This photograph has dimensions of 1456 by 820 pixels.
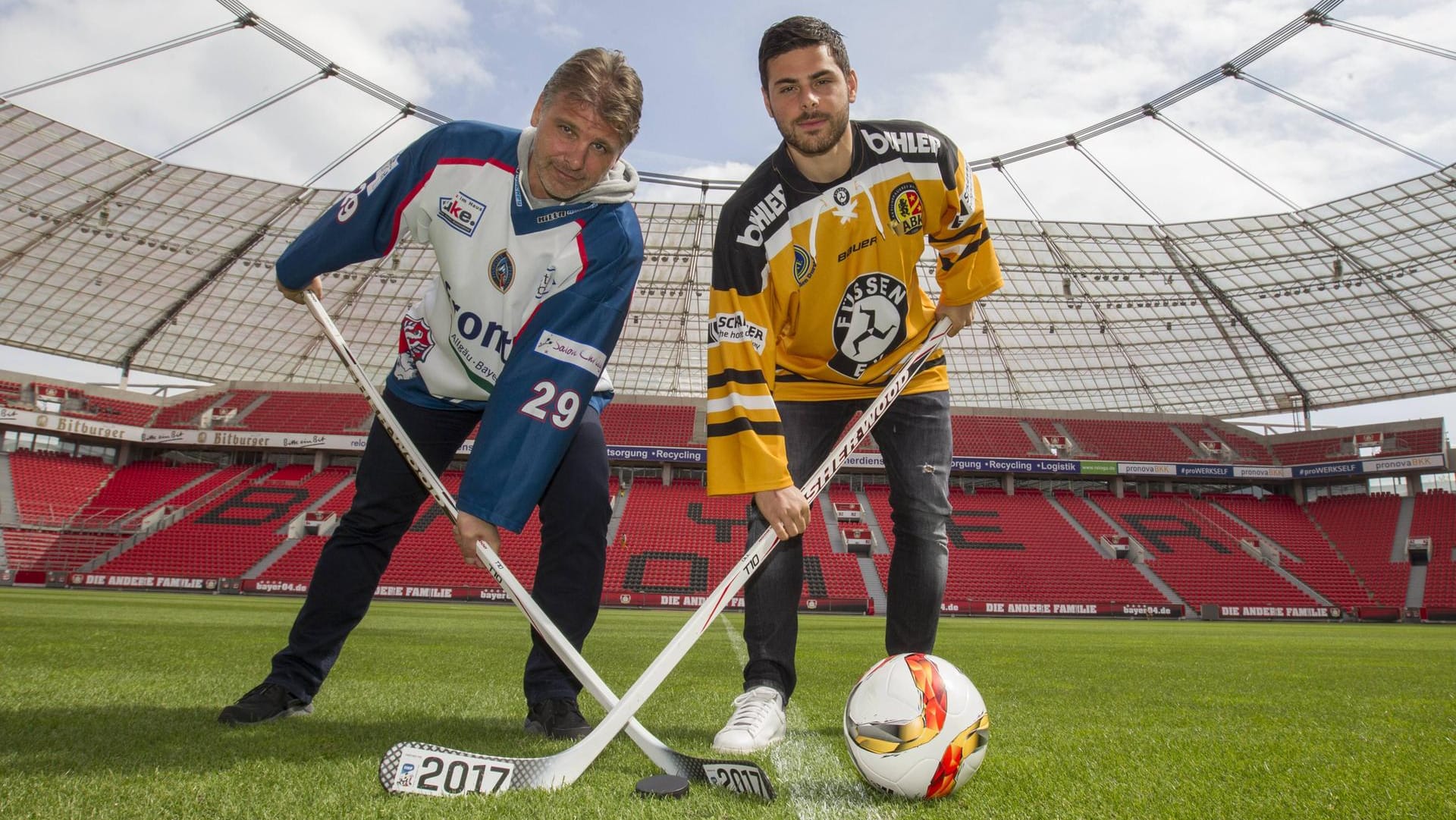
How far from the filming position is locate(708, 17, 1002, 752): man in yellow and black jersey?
10.6 ft

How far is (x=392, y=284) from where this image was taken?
32.7 m

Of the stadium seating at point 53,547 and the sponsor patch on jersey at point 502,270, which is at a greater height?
the sponsor patch on jersey at point 502,270

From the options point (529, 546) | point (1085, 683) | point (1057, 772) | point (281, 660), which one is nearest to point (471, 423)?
point (281, 660)

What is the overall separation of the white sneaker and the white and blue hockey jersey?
1256 millimetres

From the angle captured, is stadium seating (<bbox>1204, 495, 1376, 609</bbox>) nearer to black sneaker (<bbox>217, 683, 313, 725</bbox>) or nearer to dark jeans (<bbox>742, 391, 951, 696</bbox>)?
dark jeans (<bbox>742, 391, 951, 696</bbox>)

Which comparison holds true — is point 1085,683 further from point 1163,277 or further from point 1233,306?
point 1233,306

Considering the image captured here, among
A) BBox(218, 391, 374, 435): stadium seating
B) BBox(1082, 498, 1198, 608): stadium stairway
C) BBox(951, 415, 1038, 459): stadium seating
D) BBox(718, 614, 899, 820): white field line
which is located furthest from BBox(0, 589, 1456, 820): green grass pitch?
BBox(218, 391, 374, 435): stadium seating

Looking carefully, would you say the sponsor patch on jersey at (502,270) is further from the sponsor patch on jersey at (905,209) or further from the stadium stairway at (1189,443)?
the stadium stairway at (1189,443)

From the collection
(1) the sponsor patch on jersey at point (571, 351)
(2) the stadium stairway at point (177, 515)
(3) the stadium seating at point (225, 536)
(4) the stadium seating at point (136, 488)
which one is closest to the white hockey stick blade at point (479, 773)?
(1) the sponsor patch on jersey at point (571, 351)

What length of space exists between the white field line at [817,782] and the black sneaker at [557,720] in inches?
29.5

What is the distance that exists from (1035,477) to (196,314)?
38239 millimetres

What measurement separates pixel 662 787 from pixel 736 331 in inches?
68.2

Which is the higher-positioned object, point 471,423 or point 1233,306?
point 1233,306

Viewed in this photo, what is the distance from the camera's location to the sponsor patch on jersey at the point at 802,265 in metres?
3.54
